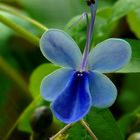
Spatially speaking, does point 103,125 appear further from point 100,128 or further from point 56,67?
point 56,67

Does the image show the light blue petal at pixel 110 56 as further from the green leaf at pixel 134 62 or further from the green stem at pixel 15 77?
the green stem at pixel 15 77

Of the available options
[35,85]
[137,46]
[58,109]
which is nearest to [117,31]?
[35,85]

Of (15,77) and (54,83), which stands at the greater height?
(54,83)

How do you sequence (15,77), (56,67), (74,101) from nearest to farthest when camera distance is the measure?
(74,101), (56,67), (15,77)

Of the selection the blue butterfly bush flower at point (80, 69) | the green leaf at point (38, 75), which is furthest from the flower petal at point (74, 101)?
the green leaf at point (38, 75)

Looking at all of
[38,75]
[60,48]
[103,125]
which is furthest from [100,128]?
[38,75]

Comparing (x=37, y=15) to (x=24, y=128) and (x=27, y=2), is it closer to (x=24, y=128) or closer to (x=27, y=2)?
(x=27, y=2)

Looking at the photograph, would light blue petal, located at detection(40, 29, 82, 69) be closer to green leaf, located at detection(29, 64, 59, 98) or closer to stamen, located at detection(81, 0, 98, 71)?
stamen, located at detection(81, 0, 98, 71)
